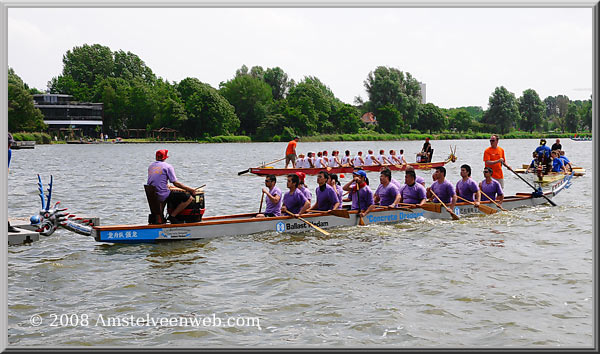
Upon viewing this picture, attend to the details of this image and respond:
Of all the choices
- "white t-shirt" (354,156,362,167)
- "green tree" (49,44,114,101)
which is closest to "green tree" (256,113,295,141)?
"green tree" (49,44,114,101)

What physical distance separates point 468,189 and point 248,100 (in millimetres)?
92343

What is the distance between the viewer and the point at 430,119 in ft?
380

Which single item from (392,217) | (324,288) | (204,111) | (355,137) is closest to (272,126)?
(204,111)

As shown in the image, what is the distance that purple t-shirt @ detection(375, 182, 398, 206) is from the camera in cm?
1473

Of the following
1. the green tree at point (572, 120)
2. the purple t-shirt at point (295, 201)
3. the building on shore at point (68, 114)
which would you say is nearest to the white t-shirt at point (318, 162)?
the purple t-shirt at point (295, 201)

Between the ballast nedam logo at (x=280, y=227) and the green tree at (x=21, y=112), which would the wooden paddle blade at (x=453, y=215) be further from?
the green tree at (x=21, y=112)

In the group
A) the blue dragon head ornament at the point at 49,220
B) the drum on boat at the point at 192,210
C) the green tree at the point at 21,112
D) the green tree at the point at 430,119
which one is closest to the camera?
the blue dragon head ornament at the point at 49,220

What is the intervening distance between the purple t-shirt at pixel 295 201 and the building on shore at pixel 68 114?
85.8 m

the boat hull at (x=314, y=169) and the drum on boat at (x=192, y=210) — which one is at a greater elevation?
the drum on boat at (x=192, y=210)

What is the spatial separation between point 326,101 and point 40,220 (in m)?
97.5

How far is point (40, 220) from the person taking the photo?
34.4 ft

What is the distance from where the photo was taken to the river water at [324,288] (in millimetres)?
7562

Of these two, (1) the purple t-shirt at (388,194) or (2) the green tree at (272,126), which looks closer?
(1) the purple t-shirt at (388,194)

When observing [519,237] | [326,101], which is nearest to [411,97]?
[326,101]
